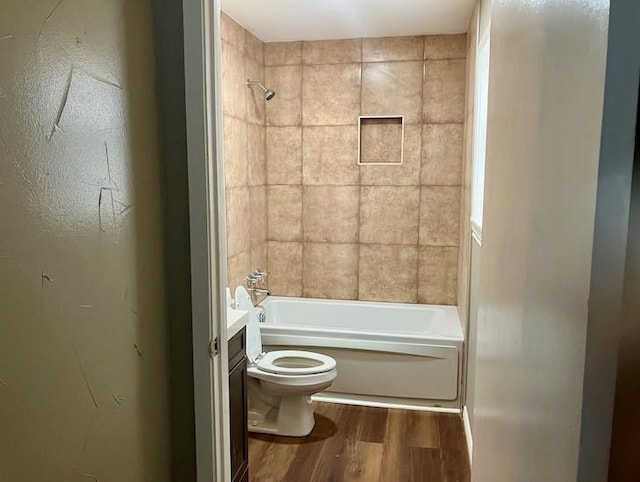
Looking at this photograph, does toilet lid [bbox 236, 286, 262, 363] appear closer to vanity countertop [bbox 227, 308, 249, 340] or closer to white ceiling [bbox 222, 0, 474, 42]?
vanity countertop [bbox 227, 308, 249, 340]

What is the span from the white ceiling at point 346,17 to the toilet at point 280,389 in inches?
66.5

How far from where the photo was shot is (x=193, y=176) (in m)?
1.41

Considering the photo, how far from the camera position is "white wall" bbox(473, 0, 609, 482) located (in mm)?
757

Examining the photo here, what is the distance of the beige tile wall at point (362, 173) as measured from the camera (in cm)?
400

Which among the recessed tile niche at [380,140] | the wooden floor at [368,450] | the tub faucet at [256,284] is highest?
the recessed tile niche at [380,140]

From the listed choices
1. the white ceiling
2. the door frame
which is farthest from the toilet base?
the white ceiling

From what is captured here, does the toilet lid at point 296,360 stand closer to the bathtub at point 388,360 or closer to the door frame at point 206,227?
the bathtub at point 388,360

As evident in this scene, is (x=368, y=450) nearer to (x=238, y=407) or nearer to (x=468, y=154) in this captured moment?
(x=238, y=407)

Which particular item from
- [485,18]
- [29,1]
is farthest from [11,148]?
[485,18]

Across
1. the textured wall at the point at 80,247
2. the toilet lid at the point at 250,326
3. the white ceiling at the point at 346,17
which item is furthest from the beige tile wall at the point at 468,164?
the textured wall at the point at 80,247

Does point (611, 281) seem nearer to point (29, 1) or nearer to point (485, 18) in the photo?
point (29, 1)

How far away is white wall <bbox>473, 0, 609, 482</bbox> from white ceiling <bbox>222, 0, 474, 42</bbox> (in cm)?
184

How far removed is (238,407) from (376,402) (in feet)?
4.76

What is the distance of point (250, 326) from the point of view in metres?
3.29
